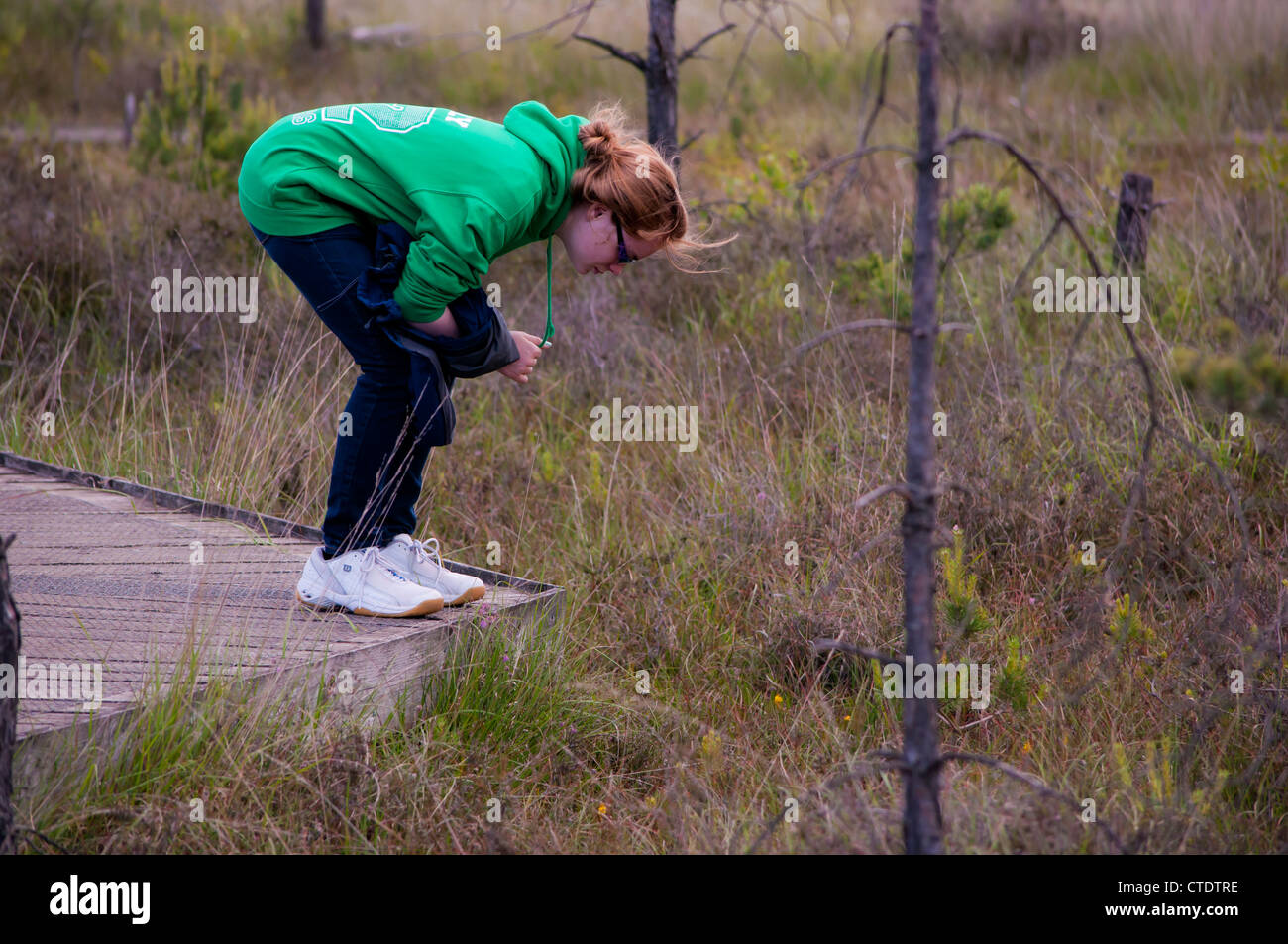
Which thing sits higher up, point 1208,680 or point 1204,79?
point 1204,79

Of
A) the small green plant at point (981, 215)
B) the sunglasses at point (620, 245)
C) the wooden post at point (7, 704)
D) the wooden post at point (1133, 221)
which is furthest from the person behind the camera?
the wooden post at point (1133, 221)

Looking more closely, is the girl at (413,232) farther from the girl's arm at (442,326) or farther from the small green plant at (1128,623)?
the small green plant at (1128,623)

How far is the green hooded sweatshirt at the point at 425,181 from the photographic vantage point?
Result: 2.70 metres

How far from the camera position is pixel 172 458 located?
14.2 feet

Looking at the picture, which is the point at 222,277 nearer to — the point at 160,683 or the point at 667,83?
the point at 667,83

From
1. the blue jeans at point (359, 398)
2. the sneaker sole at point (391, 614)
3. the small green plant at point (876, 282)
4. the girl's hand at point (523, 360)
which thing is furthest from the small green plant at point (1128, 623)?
the small green plant at point (876, 282)

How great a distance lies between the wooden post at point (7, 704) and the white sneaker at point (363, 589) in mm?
1010

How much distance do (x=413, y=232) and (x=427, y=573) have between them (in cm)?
92

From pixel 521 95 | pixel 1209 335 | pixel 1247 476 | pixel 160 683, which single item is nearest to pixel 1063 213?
pixel 160 683

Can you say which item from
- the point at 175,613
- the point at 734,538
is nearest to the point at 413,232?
the point at 175,613

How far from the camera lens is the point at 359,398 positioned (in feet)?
9.66

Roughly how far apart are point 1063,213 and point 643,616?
216 centimetres
